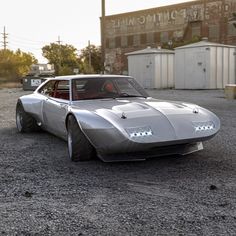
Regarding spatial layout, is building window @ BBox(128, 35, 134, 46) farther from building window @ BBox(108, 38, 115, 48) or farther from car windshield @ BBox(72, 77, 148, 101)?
car windshield @ BBox(72, 77, 148, 101)

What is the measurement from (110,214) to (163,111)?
213cm

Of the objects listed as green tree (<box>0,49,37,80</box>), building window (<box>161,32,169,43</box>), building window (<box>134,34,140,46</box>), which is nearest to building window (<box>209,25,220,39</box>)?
building window (<box>161,32,169,43</box>)

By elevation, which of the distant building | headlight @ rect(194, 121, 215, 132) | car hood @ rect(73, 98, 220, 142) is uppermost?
the distant building

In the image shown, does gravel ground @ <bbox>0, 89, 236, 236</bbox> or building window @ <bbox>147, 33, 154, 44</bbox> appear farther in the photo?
building window @ <bbox>147, 33, 154, 44</bbox>

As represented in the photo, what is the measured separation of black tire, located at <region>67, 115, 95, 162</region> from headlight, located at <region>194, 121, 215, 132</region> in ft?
4.63

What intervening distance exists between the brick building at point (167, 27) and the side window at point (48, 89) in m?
39.3

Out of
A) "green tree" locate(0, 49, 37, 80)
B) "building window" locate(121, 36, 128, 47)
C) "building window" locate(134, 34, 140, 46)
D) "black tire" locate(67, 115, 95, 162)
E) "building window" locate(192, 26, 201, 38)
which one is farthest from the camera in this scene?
"building window" locate(121, 36, 128, 47)

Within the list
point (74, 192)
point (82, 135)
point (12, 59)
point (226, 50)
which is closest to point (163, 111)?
point (82, 135)

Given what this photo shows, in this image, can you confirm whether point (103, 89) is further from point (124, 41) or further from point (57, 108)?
point (124, 41)

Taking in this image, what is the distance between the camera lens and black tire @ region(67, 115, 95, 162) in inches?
218

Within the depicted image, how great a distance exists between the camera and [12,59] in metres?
59.8

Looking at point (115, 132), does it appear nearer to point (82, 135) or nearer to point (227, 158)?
point (82, 135)

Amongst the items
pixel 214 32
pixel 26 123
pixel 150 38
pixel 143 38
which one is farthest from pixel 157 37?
pixel 26 123

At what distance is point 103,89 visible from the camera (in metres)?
6.63
